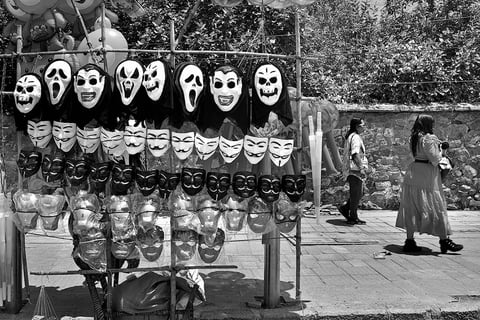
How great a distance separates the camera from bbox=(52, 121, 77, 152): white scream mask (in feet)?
13.4

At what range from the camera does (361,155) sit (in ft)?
27.9

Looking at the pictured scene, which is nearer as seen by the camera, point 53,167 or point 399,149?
point 53,167

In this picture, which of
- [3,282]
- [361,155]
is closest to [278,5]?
[3,282]

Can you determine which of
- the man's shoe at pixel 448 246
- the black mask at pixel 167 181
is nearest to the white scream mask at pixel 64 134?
the black mask at pixel 167 181

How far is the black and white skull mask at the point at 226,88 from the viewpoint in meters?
4.03

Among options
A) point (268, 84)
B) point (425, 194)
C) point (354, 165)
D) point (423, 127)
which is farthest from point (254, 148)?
point (354, 165)

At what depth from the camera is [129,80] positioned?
3973mm

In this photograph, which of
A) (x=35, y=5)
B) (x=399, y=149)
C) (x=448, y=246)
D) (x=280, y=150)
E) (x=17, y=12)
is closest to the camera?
(x=280, y=150)

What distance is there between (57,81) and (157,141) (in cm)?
89

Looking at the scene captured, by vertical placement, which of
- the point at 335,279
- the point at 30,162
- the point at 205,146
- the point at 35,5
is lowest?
the point at 335,279

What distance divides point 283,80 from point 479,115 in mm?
6570

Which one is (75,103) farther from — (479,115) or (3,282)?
(479,115)

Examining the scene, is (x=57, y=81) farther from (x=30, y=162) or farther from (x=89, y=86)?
(x=30, y=162)

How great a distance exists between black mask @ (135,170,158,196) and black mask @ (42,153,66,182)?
60 cm
